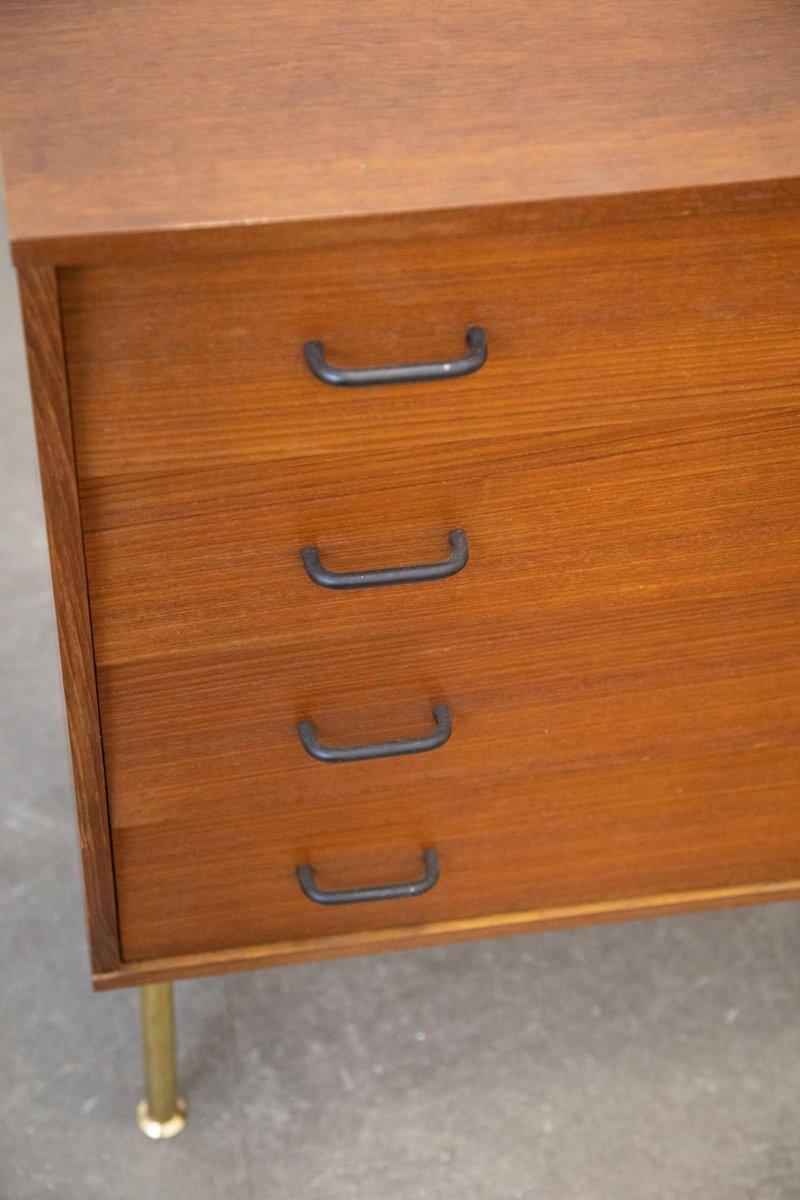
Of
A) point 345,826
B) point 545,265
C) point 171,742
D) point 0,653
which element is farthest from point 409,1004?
point 545,265

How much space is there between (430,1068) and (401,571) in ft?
1.75

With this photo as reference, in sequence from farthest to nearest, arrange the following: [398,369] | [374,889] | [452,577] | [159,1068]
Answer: [159,1068], [374,889], [452,577], [398,369]

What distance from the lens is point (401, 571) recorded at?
806 mm

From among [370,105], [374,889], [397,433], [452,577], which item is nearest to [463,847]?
[374,889]

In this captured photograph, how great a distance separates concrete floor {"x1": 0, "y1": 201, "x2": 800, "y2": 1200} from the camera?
43.3 inches

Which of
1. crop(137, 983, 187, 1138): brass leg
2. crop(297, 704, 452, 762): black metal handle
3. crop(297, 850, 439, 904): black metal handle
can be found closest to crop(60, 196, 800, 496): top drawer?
crop(297, 704, 452, 762): black metal handle

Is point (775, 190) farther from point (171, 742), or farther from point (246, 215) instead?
point (171, 742)

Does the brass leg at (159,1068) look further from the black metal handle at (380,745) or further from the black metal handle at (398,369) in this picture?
the black metal handle at (398,369)

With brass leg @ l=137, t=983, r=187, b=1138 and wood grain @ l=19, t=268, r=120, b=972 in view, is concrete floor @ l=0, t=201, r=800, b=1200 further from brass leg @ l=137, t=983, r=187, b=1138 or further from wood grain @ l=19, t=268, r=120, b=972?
wood grain @ l=19, t=268, r=120, b=972

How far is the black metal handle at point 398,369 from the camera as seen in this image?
0.71 meters

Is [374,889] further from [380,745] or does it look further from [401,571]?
[401,571]

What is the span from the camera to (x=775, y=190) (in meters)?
0.70

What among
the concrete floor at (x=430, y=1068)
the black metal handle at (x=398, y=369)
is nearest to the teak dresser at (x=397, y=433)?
the black metal handle at (x=398, y=369)

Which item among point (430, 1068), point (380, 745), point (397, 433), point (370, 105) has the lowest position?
point (430, 1068)
